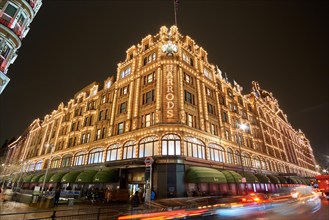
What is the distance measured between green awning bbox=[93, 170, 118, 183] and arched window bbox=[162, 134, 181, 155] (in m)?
8.42

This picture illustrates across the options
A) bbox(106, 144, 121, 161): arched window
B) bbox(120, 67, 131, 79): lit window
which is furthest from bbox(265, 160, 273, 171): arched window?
bbox(120, 67, 131, 79): lit window

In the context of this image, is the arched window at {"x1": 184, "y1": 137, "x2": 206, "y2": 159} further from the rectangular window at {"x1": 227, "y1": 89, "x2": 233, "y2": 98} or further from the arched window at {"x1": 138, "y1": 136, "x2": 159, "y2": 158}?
the rectangular window at {"x1": 227, "y1": 89, "x2": 233, "y2": 98}

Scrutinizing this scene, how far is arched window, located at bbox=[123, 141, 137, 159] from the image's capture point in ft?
89.4

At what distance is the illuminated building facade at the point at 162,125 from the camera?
82.0ft

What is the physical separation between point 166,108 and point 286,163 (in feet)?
162

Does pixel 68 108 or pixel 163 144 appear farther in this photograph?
pixel 68 108

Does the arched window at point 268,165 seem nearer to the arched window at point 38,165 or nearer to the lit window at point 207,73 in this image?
the lit window at point 207,73

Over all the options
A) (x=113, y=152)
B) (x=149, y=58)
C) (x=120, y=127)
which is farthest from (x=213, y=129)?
(x=149, y=58)

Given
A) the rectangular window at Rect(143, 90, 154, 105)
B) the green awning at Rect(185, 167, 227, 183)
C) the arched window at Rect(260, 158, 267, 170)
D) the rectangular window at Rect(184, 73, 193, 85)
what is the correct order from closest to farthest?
the green awning at Rect(185, 167, 227, 183) < the rectangular window at Rect(143, 90, 154, 105) < the rectangular window at Rect(184, 73, 193, 85) < the arched window at Rect(260, 158, 267, 170)

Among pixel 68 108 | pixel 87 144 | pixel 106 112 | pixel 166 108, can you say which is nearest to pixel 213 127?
pixel 166 108

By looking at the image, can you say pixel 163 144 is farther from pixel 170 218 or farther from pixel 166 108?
pixel 170 218

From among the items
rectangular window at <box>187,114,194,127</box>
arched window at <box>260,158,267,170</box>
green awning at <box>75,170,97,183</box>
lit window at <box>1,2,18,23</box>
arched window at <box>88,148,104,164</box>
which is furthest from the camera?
arched window at <box>260,158,267,170</box>

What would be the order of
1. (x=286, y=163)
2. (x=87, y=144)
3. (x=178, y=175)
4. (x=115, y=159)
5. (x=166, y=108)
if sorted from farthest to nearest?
(x=286, y=163) < (x=87, y=144) < (x=115, y=159) < (x=166, y=108) < (x=178, y=175)

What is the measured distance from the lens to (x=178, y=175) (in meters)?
22.6
